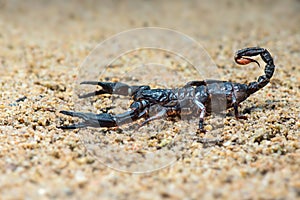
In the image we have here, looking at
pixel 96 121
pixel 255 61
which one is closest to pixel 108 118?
pixel 96 121

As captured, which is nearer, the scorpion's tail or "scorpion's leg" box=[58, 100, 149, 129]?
"scorpion's leg" box=[58, 100, 149, 129]

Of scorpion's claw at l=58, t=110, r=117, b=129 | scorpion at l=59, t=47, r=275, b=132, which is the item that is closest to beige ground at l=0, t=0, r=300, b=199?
scorpion's claw at l=58, t=110, r=117, b=129

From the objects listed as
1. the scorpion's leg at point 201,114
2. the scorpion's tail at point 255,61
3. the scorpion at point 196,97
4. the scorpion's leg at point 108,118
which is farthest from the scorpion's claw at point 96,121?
the scorpion's tail at point 255,61

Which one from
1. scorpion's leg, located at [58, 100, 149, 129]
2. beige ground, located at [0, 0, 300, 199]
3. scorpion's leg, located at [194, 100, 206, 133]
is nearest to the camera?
beige ground, located at [0, 0, 300, 199]

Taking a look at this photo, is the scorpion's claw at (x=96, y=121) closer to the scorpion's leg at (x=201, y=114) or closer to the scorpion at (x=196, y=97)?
the scorpion at (x=196, y=97)

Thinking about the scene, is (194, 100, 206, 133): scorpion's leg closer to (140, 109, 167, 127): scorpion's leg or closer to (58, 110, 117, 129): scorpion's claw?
(140, 109, 167, 127): scorpion's leg

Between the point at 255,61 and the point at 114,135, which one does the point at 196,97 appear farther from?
the point at 114,135
